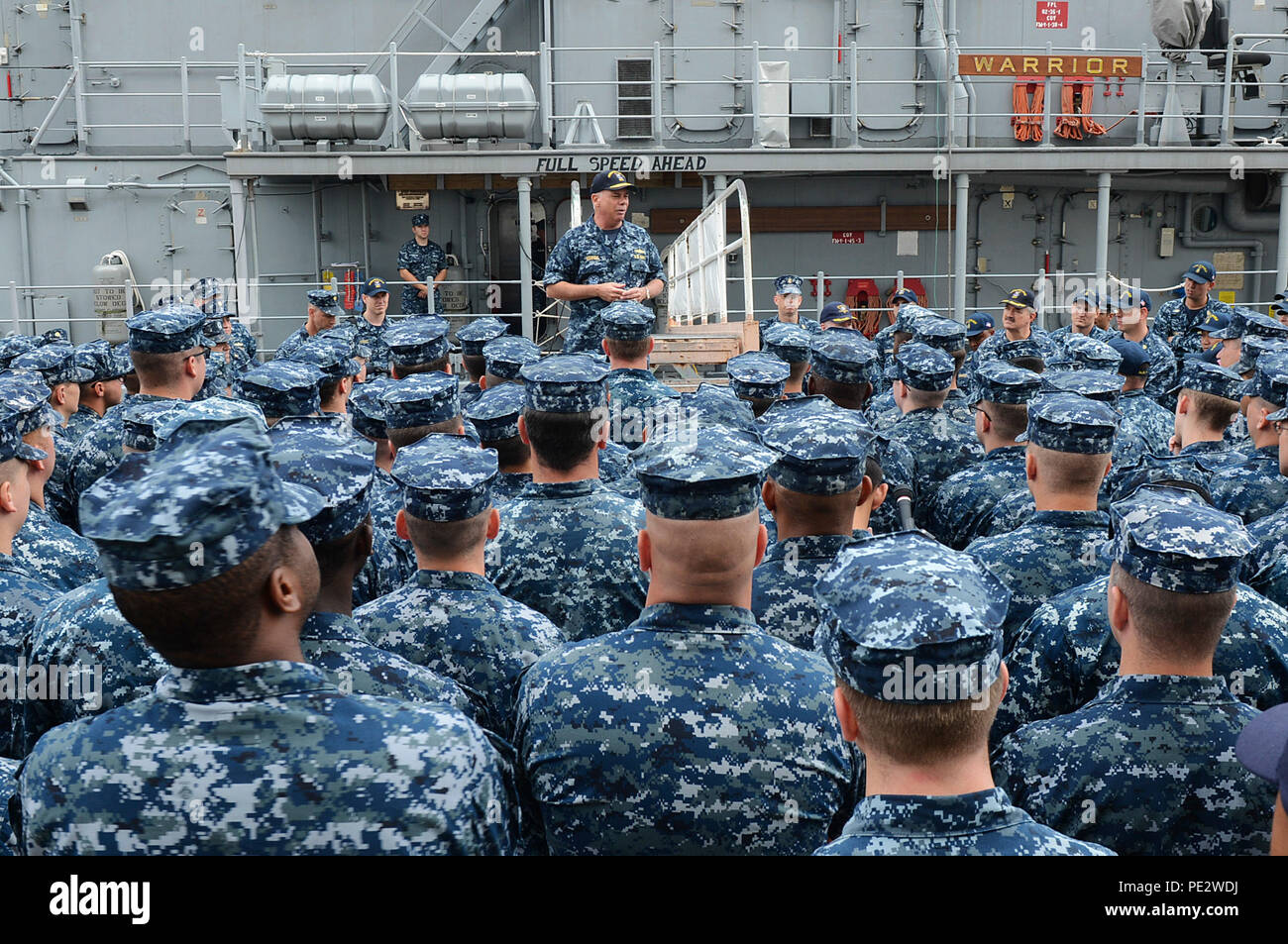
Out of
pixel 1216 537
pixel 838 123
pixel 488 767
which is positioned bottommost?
pixel 488 767

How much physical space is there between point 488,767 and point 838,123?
45.8 feet

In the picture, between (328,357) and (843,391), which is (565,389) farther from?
(328,357)

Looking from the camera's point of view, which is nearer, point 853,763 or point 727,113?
point 853,763

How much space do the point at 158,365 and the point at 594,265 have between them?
10.1 ft

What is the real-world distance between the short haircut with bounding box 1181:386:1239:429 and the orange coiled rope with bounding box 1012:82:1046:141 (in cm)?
1096

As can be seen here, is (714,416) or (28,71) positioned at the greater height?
(28,71)

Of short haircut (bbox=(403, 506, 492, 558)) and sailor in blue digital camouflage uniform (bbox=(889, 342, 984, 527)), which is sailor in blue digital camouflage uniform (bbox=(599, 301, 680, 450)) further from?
short haircut (bbox=(403, 506, 492, 558))

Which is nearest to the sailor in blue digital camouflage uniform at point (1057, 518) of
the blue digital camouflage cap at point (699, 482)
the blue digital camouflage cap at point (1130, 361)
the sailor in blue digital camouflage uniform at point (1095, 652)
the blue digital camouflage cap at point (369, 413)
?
the sailor in blue digital camouflage uniform at point (1095, 652)

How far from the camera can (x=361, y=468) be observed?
2453 mm

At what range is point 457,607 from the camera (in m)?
2.68

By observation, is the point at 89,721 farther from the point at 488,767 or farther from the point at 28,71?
the point at 28,71

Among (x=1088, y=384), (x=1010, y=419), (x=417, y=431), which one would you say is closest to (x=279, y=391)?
(x=417, y=431)

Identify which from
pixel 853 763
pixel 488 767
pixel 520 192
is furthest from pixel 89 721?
pixel 520 192

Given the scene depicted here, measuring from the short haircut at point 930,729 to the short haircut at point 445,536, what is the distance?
133 cm
